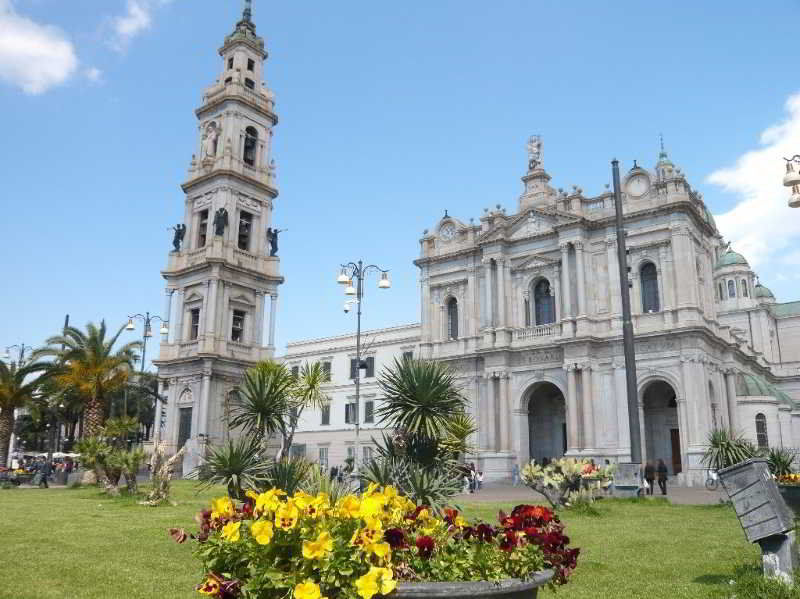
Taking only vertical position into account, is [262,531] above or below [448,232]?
below

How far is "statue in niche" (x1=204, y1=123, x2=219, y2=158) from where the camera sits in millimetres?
46969

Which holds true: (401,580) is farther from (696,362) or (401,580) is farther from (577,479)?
(696,362)

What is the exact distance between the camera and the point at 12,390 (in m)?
36.0

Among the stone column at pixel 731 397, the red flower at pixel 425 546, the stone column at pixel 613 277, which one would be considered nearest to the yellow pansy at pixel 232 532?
the red flower at pixel 425 546

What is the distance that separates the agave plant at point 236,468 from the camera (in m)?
13.0

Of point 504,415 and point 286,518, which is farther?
point 504,415

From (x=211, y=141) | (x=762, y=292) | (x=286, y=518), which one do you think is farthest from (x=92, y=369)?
(x=762, y=292)

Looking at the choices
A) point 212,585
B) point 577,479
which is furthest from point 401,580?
point 577,479

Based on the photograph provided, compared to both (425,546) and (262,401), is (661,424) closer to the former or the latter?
(262,401)

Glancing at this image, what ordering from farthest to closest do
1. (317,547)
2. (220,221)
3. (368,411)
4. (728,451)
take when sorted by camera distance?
(368,411)
(220,221)
(728,451)
(317,547)

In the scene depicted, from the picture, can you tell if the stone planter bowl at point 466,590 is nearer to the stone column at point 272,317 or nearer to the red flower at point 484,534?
the red flower at point 484,534

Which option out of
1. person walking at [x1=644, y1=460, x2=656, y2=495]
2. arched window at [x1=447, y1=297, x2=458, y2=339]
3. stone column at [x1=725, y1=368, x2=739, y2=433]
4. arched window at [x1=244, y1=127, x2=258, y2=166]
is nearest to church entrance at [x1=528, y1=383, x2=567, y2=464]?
arched window at [x1=447, y1=297, x2=458, y2=339]

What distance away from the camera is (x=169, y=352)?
44.4m

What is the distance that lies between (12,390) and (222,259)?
45.3 feet
